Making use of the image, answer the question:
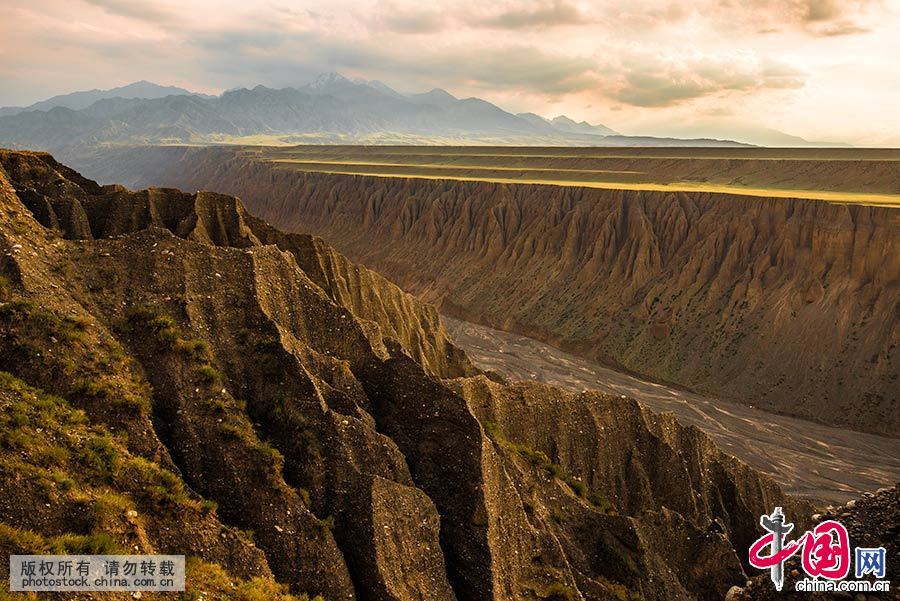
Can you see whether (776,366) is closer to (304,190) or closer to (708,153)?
(708,153)

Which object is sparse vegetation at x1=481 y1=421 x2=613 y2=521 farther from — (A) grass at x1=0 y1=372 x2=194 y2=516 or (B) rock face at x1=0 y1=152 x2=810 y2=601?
(A) grass at x1=0 y1=372 x2=194 y2=516

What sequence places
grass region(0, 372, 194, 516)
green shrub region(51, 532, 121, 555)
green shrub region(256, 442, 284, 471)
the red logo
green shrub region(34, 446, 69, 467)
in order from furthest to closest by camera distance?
1. the red logo
2. green shrub region(256, 442, 284, 471)
3. green shrub region(34, 446, 69, 467)
4. grass region(0, 372, 194, 516)
5. green shrub region(51, 532, 121, 555)

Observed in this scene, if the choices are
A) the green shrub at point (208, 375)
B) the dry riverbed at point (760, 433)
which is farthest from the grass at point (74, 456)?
the dry riverbed at point (760, 433)

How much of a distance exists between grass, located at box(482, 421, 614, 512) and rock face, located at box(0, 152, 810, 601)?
5.7 inches

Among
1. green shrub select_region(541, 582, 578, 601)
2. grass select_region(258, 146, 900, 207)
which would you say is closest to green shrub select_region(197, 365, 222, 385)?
green shrub select_region(541, 582, 578, 601)

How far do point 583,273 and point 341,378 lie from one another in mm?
63554

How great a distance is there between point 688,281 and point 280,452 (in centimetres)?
6433

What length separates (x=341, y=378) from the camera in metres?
19.6

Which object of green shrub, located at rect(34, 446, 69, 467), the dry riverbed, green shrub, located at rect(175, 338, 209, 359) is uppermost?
green shrub, located at rect(175, 338, 209, 359)

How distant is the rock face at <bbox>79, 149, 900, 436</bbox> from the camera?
54344mm

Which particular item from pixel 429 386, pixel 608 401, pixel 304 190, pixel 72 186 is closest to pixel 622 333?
pixel 608 401

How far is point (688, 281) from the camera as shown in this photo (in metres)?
69.2

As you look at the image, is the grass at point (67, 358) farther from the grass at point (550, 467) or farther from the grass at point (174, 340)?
the grass at point (550, 467)

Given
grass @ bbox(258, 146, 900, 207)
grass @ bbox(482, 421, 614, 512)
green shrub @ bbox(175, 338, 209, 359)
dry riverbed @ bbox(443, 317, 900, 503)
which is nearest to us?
green shrub @ bbox(175, 338, 209, 359)
